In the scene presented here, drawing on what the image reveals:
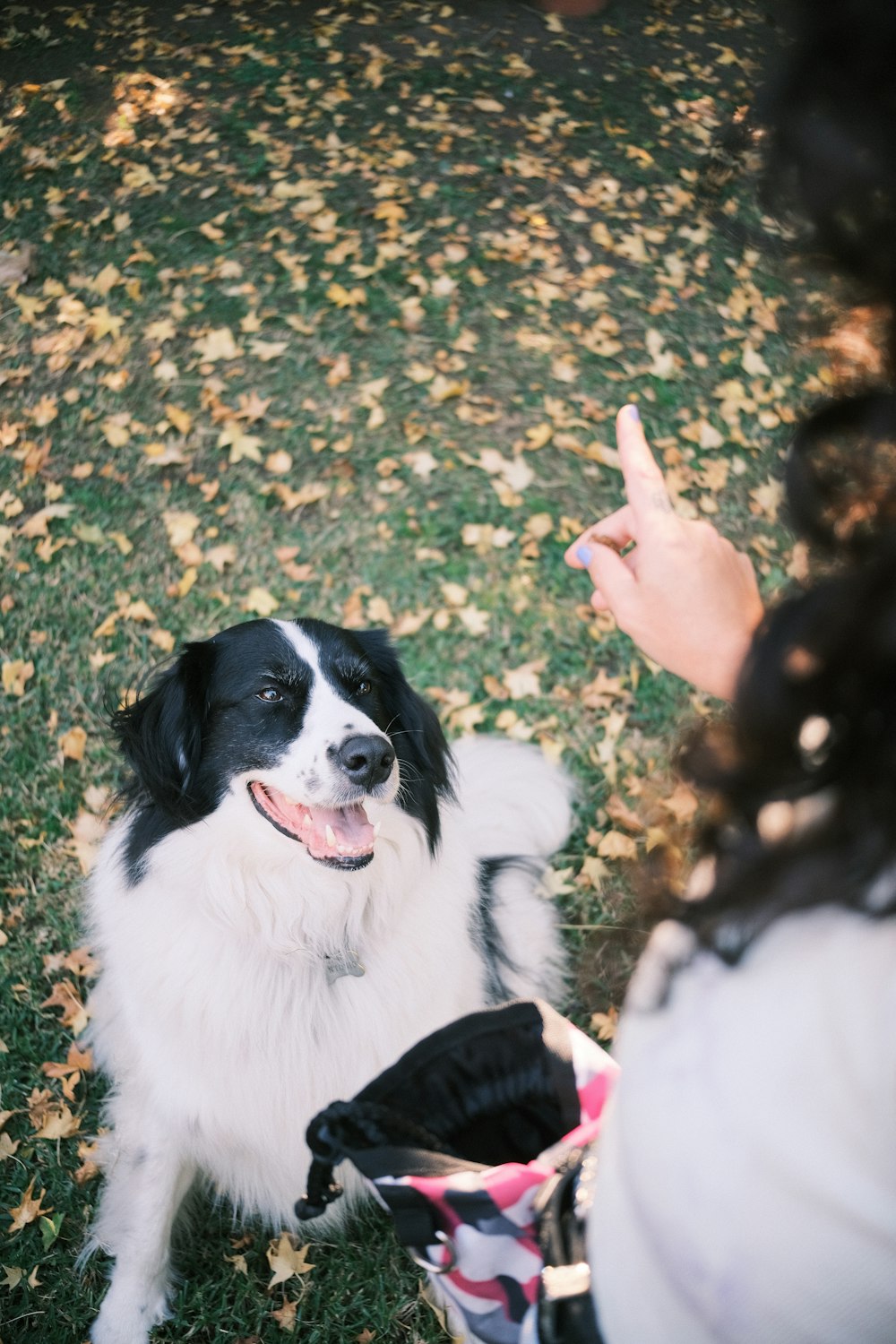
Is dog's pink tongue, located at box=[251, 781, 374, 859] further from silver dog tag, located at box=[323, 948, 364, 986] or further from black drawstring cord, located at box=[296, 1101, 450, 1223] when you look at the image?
black drawstring cord, located at box=[296, 1101, 450, 1223]

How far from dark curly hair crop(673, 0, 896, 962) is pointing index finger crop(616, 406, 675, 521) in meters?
0.62

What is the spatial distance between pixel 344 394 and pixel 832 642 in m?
4.46

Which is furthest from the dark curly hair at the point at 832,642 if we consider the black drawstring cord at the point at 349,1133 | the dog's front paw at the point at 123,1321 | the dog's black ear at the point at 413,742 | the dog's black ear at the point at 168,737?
the dog's front paw at the point at 123,1321

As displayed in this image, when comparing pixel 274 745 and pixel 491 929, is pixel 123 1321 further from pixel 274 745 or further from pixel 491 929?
pixel 274 745

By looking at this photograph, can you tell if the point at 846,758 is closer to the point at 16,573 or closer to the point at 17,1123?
the point at 17,1123

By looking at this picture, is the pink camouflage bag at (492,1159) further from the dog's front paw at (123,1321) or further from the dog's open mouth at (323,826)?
the dog's front paw at (123,1321)

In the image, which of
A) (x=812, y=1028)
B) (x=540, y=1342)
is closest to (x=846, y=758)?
(x=812, y=1028)

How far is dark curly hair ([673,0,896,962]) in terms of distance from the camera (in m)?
0.67

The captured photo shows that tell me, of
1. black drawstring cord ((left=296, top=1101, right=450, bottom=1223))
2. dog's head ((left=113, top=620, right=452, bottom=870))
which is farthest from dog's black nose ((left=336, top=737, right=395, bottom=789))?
black drawstring cord ((left=296, top=1101, right=450, bottom=1223))

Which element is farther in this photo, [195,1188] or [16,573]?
[16,573]

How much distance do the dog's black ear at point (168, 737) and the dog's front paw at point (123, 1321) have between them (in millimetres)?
1255

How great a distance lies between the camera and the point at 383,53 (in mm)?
6879

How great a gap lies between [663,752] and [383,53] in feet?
20.2

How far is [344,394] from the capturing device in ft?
15.8
